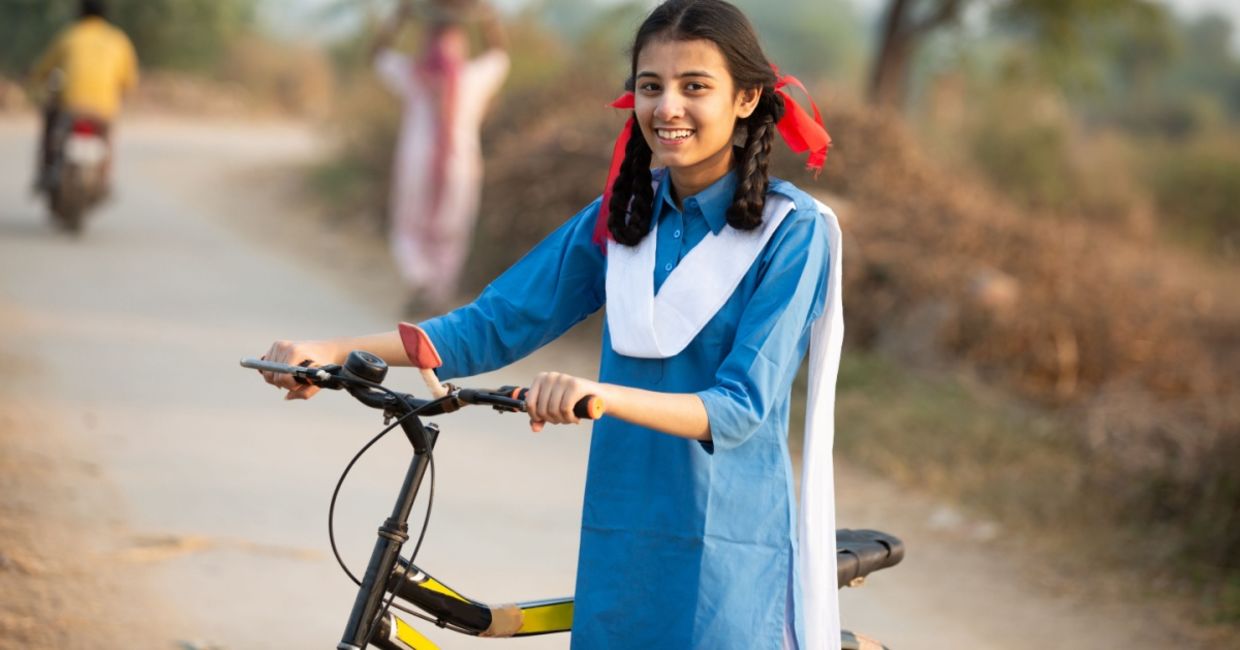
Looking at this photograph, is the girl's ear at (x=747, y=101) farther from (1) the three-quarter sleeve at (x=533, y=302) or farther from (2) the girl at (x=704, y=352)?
(1) the three-quarter sleeve at (x=533, y=302)

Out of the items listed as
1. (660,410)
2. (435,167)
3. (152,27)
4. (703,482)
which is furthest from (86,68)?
(152,27)

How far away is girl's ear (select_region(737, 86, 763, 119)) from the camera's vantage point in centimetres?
261

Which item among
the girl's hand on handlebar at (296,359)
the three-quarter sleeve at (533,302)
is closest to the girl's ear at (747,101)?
the three-quarter sleeve at (533,302)

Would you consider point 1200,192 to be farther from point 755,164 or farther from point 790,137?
point 755,164

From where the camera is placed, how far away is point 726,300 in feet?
8.32

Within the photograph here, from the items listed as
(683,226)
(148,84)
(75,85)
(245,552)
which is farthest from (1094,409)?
(148,84)

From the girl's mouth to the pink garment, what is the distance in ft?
23.8

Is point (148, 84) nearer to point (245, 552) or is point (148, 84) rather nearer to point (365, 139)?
point (365, 139)

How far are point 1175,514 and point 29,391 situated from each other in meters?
5.00

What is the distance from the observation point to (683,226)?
265cm

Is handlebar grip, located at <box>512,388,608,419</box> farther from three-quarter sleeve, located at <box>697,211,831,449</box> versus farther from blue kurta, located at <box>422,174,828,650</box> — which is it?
blue kurta, located at <box>422,174,828,650</box>

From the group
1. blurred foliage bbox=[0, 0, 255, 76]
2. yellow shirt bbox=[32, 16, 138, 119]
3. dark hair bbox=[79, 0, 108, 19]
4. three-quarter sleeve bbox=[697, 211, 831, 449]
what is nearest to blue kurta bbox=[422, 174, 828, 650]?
three-quarter sleeve bbox=[697, 211, 831, 449]

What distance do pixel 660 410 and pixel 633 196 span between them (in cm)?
61

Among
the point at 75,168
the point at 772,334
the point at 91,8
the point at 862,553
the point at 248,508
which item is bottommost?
the point at 862,553
